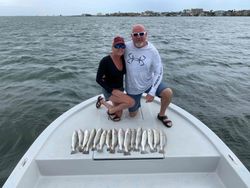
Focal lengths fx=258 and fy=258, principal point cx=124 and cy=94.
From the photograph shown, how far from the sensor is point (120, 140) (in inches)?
154

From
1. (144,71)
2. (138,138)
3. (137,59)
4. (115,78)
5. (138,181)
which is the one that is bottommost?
(138,181)

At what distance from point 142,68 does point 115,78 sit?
49 cm

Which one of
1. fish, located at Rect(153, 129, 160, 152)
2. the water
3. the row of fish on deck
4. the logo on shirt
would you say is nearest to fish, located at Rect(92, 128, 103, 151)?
the row of fish on deck

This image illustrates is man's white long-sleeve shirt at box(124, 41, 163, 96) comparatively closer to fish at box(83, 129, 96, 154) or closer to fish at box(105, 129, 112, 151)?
fish at box(105, 129, 112, 151)

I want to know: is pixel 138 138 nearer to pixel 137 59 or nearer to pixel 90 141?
pixel 90 141

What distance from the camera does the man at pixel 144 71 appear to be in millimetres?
4238

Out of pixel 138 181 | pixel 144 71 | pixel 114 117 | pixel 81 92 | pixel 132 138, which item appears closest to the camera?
pixel 138 181

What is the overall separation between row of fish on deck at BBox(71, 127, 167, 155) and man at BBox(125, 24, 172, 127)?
1.85ft

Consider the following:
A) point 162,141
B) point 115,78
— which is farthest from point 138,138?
point 115,78

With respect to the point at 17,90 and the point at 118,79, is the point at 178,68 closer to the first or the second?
the point at 17,90

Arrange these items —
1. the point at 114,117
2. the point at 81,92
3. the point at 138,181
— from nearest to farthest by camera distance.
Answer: the point at 138,181 → the point at 114,117 → the point at 81,92

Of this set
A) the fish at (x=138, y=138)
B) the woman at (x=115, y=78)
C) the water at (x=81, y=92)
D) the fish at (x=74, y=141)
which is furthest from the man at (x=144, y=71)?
the water at (x=81, y=92)

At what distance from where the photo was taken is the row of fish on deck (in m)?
3.74

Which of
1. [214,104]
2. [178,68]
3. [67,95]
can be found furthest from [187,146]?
[178,68]
